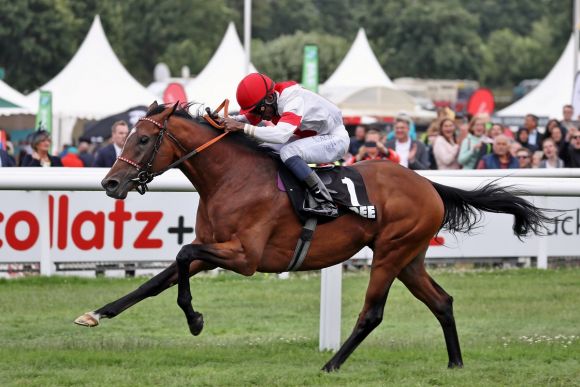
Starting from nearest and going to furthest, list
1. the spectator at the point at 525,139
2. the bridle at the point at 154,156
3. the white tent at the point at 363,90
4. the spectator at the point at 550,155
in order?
the bridle at the point at 154,156 < the spectator at the point at 550,155 < the spectator at the point at 525,139 < the white tent at the point at 363,90

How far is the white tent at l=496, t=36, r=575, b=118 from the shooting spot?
2938cm

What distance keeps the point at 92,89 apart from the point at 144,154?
21.1 meters

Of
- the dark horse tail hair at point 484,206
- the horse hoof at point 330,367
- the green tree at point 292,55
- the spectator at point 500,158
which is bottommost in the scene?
the green tree at point 292,55

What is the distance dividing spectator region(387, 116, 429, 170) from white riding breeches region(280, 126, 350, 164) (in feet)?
19.4

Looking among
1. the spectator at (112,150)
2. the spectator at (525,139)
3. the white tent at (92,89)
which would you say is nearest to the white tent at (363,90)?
the white tent at (92,89)

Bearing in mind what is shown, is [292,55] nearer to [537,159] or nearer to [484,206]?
[537,159]

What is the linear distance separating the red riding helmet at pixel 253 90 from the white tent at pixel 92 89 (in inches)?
777

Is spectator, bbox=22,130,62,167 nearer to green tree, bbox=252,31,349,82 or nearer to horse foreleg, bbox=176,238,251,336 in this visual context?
horse foreleg, bbox=176,238,251,336

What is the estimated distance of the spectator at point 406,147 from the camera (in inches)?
535

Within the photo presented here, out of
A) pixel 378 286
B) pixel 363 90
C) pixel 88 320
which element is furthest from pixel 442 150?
pixel 363 90

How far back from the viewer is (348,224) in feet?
24.9

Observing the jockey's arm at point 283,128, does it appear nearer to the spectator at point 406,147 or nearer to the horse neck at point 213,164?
the horse neck at point 213,164

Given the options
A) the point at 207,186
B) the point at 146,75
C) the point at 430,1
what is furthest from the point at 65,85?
the point at 430,1

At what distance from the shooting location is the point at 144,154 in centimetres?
720
